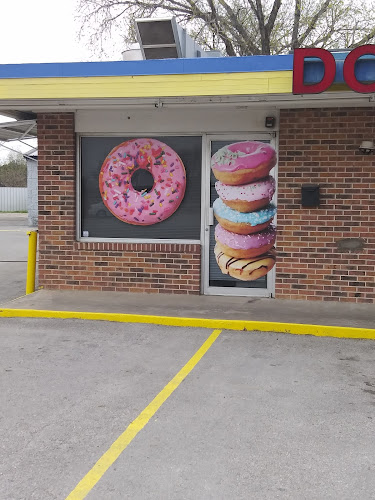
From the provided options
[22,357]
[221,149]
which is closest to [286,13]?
[221,149]

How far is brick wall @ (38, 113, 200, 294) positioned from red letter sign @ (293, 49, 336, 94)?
304 centimetres

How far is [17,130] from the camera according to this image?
11453 mm

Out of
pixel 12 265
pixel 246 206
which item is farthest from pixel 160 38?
pixel 12 265

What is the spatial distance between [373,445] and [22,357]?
3.61 metres

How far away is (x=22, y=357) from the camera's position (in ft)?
19.4

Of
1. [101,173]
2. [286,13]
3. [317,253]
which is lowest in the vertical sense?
[317,253]

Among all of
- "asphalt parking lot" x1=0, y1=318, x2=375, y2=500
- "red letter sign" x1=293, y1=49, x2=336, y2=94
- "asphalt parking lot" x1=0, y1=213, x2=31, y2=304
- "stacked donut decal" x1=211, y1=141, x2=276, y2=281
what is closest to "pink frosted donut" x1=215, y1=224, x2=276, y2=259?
"stacked donut decal" x1=211, y1=141, x2=276, y2=281

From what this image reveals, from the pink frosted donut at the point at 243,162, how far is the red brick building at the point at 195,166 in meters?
0.13

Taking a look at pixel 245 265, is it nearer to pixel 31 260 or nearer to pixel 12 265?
pixel 31 260

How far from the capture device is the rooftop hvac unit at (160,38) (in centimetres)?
942

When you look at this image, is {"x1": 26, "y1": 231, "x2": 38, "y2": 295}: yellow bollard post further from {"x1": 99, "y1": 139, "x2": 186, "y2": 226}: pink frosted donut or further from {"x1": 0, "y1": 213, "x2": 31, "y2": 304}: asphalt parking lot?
{"x1": 99, "y1": 139, "x2": 186, "y2": 226}: pink frosted donut

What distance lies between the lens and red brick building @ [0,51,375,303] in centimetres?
750

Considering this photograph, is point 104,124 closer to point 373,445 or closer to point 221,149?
point 221,149

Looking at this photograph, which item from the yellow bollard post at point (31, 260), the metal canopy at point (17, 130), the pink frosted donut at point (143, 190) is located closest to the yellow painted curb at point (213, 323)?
the yellow bollard post at point (31, 260)
